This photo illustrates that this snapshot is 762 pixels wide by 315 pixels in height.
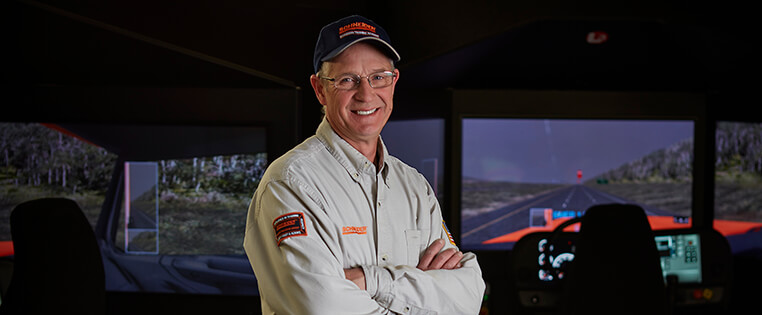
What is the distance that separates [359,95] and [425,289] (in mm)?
497

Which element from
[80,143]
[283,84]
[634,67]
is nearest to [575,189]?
[634,67]

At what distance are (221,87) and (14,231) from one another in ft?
4.03

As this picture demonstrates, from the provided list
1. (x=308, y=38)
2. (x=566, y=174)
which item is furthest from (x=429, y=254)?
(x=566, y=174)

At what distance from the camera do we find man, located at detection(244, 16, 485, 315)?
129 centimetres

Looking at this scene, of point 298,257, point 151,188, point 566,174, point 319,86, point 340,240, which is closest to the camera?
point 298,257

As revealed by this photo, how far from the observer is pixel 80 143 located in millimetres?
3162

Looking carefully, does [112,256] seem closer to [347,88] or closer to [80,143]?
[80,143]

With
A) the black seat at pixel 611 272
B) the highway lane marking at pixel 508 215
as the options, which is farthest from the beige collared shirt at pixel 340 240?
the highway lane marking at pixel 508 215

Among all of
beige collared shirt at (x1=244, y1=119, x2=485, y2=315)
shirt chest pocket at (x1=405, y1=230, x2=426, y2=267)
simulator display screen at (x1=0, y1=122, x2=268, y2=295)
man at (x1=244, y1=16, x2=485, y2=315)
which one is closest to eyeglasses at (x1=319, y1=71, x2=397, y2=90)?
man at (x1=244, y1=16, x2=485, y2=315)

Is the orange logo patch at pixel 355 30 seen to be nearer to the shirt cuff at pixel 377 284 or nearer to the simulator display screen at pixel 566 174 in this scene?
the shirt cuff at pixel 377 284

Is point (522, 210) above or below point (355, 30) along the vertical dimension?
below

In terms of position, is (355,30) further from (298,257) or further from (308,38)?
(308,38)

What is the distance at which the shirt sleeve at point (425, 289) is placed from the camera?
1.36 metres

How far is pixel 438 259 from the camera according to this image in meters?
1.55
